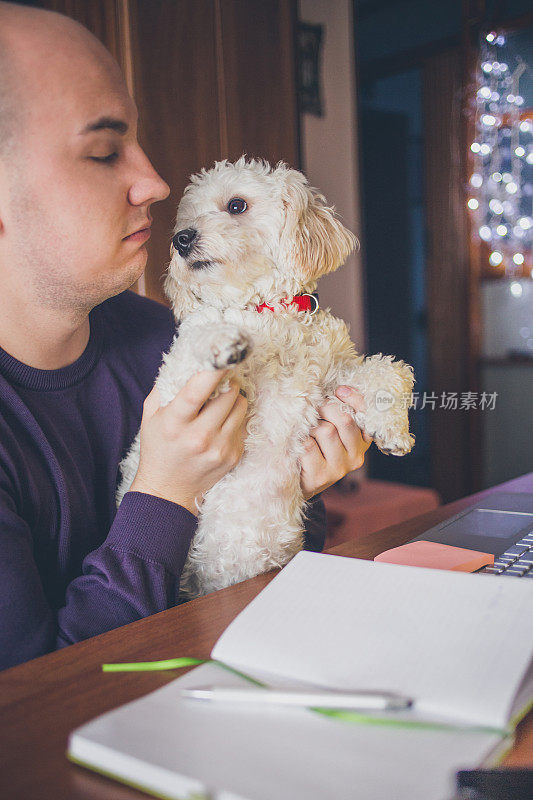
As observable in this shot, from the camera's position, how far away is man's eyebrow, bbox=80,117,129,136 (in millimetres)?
1011

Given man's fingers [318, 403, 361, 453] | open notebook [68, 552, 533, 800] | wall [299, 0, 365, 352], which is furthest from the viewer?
wall [299, 0, 365, 352]

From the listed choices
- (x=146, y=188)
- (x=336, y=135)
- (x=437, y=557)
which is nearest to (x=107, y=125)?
(x=146, y=188)

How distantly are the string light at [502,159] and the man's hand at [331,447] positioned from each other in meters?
3.24

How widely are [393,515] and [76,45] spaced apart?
7.88 feet

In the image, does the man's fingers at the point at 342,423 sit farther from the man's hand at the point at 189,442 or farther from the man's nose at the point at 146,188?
the man's nose at the point at 146,188

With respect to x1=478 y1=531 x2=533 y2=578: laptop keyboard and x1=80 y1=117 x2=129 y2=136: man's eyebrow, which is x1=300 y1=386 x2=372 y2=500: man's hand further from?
x1=80 y1=117 x2=129 y2=136: man's eyebrow

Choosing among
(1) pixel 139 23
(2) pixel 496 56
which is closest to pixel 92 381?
(1) pixel 139 23

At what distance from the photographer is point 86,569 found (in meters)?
0.96

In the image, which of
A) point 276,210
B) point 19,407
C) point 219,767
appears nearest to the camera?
point 219,767

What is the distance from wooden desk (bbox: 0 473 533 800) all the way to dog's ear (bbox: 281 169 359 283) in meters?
0.65

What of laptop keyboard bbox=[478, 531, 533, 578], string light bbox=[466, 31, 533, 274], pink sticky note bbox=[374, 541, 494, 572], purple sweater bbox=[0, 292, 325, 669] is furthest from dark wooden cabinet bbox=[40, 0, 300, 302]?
string light bbox=[466, 31, 533, 274]

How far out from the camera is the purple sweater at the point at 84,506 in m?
0.89

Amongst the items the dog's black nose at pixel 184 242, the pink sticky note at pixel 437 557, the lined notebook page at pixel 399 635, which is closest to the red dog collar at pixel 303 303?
the dog's black nose at pixel 184 242

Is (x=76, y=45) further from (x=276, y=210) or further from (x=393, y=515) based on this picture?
(x=393, y=515)
